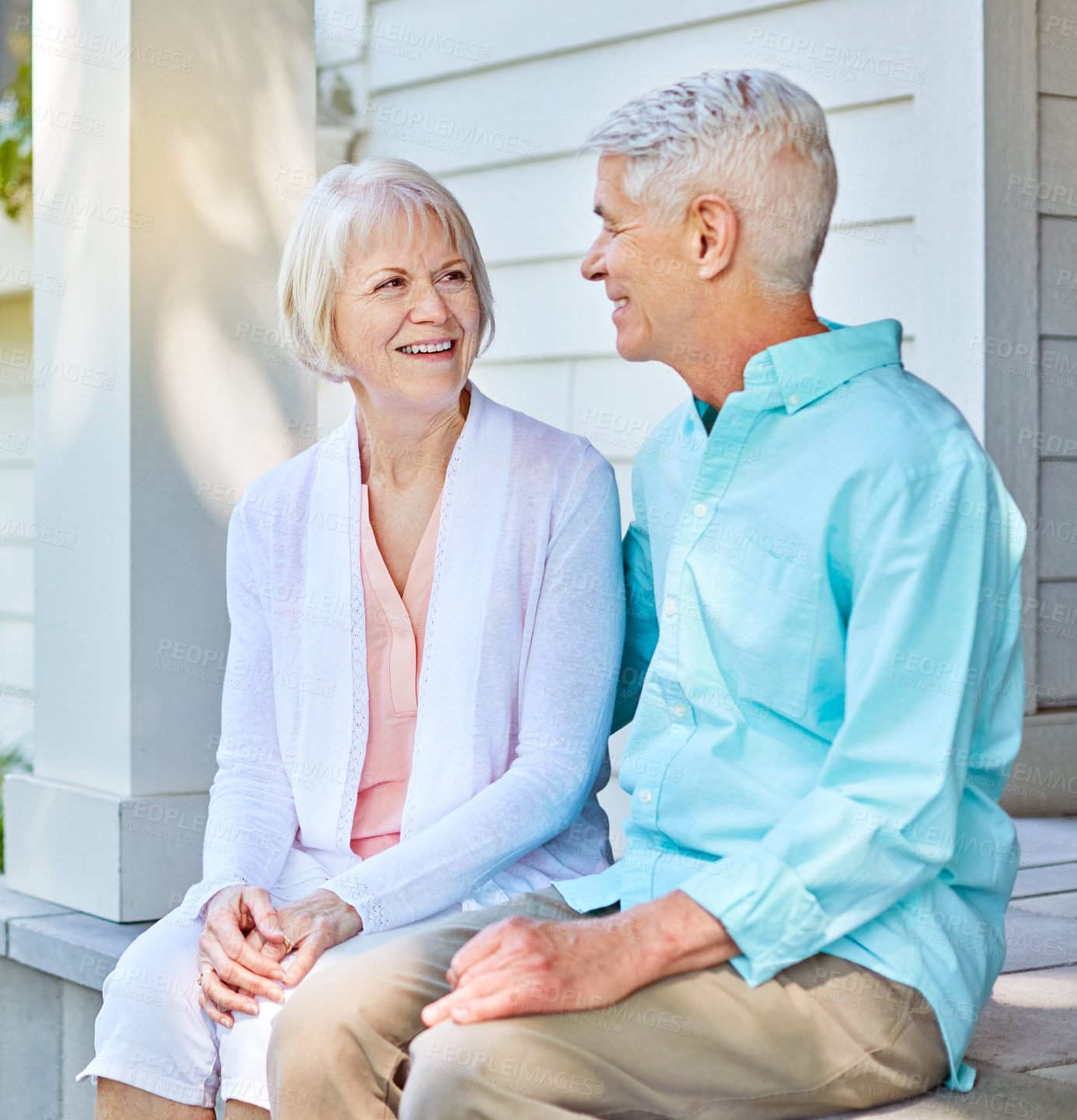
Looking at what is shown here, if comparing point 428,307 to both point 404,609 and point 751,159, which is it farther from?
Answer: point 751,159

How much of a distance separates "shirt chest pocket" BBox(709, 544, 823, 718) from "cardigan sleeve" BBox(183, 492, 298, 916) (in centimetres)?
83

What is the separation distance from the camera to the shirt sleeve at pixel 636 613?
2.13 m

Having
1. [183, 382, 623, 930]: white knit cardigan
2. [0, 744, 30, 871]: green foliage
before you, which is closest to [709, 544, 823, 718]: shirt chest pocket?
[183, 382, 623, 930]: white knit cardigan

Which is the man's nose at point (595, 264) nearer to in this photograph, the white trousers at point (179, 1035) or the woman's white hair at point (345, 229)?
the woman's white hair at point (345, 229)

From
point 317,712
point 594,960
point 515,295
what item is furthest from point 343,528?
point 515,295

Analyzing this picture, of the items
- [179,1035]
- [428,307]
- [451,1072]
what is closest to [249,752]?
[179,1035]

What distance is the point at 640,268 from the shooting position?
5.83ft

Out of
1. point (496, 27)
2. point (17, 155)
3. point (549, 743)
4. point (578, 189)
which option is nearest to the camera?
point (549, 743)

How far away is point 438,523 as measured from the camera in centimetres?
217

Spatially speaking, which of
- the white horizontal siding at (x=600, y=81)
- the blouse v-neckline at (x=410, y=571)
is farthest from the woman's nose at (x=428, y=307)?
the white horizontal siding at (x=600, y=81)

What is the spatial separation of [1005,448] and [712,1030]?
210 centimetres

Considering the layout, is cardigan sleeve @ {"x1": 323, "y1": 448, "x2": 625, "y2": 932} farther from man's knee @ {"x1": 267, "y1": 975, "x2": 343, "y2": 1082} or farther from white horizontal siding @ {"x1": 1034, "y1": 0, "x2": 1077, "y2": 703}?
white horizontal siding @ {"x1": 1034, "y1": 0, "x2": 1077, "y2": 703}

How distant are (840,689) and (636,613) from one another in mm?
605

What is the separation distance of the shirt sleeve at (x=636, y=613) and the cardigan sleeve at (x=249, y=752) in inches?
21.6
